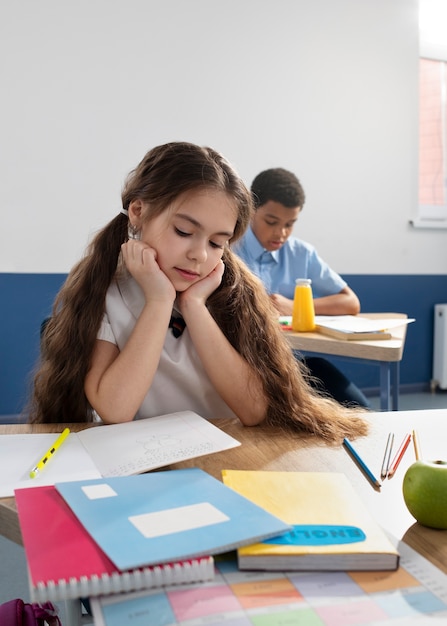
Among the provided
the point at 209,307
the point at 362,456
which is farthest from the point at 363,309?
the point at 362,456

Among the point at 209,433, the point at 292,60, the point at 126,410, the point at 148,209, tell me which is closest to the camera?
the point at 209,433

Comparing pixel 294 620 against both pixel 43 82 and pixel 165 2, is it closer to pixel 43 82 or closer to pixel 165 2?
pixel 43 82

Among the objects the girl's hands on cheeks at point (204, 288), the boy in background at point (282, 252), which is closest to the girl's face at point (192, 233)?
the girl's hands on cheeks at point (204, 288)

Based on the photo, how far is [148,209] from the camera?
1189 mm

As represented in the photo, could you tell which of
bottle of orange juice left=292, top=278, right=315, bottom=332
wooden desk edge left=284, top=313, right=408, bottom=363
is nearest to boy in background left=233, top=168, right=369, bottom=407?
bottle of orange juice left=292, top=278, right=315, bottom=332

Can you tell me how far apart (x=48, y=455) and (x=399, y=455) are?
0.46m

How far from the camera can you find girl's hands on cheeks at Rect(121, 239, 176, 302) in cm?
118

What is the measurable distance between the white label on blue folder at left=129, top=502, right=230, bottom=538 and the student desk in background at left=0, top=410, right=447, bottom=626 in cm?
16

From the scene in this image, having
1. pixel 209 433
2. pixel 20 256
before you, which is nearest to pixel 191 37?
pixel 20 256

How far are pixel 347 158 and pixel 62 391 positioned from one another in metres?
3.06

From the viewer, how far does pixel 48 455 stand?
32.8 inches

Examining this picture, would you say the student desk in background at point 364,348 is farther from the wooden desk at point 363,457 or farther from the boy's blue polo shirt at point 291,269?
the wooden desk at point 363,457

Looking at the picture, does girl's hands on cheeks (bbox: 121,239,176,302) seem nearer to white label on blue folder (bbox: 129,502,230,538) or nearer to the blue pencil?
the blue pencil

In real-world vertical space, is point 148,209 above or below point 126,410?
above
